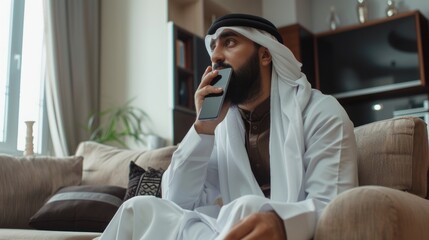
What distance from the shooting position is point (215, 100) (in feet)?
5.17

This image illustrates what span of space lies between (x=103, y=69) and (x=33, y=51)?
639 mm

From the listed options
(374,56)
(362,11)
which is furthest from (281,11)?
(374,56)

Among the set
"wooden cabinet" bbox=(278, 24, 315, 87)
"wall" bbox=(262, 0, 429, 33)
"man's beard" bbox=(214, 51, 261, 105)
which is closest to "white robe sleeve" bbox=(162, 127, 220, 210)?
"man's beard" bbox=(214, 51, 261, 105)

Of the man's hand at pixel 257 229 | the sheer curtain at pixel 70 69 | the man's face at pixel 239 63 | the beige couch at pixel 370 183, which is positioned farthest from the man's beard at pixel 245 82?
the sheer curtain at pixel 70 69

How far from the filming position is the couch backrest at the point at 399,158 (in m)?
1.48

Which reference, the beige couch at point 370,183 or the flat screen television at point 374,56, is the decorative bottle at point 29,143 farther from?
the flat screen television at point 374,56

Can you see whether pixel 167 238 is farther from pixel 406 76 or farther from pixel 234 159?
pixel 406 76

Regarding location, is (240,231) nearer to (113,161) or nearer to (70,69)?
(113,161)

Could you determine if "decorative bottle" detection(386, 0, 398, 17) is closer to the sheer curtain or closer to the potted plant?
the potted plant

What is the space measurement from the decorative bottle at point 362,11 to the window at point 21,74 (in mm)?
3122

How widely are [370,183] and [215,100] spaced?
53 cm

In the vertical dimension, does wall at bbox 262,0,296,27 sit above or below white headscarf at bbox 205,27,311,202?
above

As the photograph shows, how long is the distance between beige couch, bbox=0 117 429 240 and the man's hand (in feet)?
0.31

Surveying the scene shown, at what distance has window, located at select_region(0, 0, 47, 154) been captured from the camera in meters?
3.64
